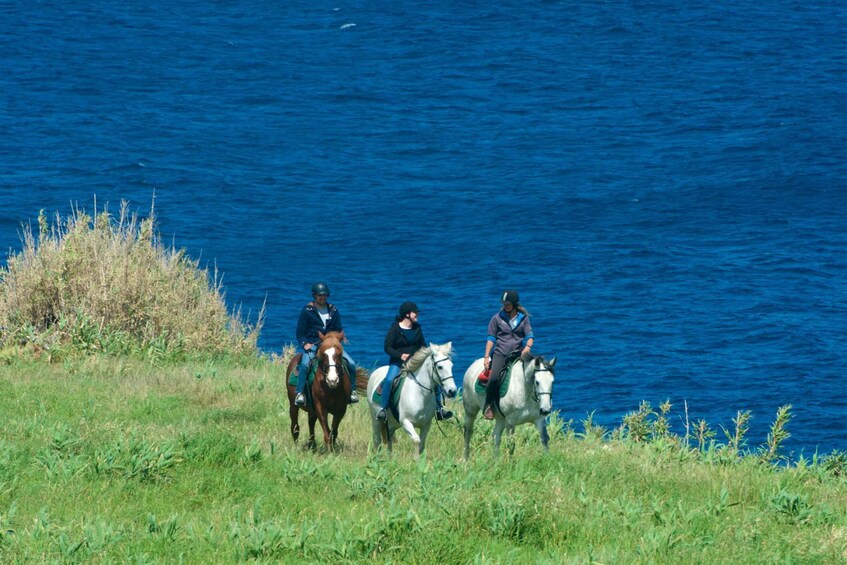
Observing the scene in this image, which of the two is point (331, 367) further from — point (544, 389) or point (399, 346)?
point (544, 389)

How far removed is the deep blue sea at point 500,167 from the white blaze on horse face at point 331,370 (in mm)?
17810

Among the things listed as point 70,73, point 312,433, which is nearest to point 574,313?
point 312,433

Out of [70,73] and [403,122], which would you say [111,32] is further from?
[403,122]

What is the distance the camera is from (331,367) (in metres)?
18.2

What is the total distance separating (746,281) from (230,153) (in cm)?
3242

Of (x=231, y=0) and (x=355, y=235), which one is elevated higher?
(x=231, y=0)

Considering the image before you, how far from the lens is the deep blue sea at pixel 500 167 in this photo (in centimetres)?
4309

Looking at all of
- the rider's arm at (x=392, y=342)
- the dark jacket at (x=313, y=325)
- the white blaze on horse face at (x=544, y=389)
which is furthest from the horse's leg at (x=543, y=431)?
the dark jacket at (x=313, y=325)

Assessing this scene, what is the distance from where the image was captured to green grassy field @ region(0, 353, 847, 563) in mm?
12211

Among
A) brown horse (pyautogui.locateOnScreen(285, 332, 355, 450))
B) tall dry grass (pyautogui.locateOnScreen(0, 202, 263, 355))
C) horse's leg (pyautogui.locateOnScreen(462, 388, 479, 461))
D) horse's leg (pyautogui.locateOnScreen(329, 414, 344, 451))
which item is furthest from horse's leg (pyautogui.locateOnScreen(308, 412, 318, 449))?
tall dry grass (pyautogui.locateOnScreen(0, 202, 263, 355))

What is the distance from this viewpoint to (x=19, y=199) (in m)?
56.6

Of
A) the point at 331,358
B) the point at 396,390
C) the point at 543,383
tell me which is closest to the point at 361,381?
the point at 396,390

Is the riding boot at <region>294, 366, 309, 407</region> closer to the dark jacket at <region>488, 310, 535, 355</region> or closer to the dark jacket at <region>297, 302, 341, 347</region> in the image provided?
the dark jacket at <region>297, 302, 341, 347</region>

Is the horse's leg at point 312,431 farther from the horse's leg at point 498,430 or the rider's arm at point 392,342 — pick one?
the horse's leg at point 498,430
